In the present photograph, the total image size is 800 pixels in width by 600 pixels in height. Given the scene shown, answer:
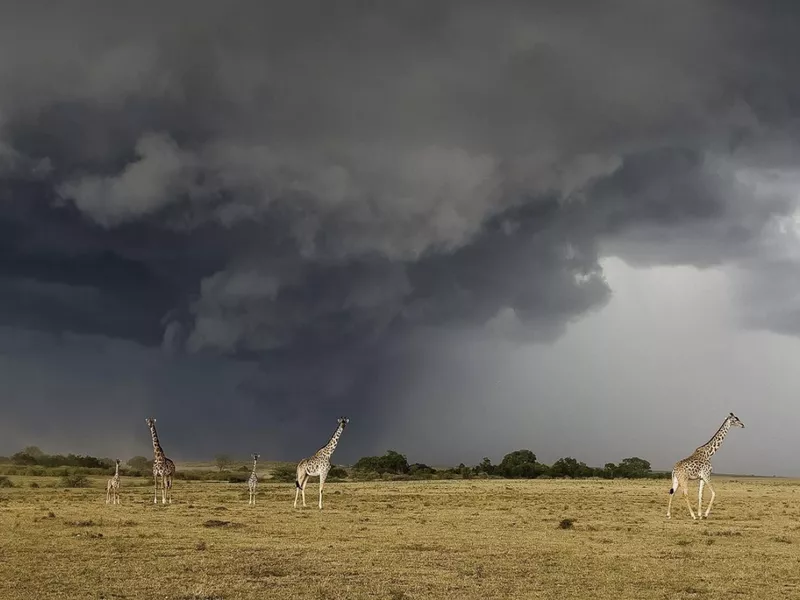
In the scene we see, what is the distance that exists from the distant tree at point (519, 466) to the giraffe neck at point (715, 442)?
65053mm

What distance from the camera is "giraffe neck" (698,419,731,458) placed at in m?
39.2

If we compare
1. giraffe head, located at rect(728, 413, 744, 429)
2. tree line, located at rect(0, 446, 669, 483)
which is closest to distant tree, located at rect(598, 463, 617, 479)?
tree line, located at rect(0, 446, 669, 483)

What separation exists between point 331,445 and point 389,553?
70.6 feet

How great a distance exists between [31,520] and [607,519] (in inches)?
918

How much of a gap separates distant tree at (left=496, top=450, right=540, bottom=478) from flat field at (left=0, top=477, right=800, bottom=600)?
67.5 metres

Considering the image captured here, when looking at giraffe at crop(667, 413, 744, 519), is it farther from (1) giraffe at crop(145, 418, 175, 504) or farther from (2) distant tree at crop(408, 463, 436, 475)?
(2) distant tree at crop(408, 463, 436, 475)

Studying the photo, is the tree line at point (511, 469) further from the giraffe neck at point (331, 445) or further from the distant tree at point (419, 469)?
the giraffe neck at point (331, 445)

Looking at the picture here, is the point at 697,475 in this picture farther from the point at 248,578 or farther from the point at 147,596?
the point at 147,596

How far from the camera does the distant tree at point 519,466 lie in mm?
105688

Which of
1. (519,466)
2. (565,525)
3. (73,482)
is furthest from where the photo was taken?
(519,466)

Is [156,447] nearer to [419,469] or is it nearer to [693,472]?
[693,472]

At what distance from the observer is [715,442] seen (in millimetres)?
40375

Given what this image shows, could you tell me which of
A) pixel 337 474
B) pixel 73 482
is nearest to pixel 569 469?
pixel 337 474

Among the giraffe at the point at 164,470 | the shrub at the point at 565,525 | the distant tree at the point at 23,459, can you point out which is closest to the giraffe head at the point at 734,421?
the shrub at the point at 565,525
